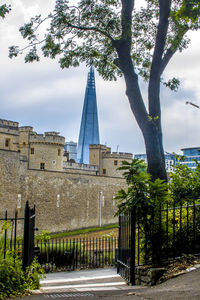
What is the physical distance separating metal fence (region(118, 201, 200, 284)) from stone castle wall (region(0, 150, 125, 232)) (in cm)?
2482

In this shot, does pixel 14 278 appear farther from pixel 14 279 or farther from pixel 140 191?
pixel 140 191

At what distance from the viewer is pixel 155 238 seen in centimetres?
741

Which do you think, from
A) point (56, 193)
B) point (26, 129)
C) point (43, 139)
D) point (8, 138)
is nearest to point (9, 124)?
point (8, 138)

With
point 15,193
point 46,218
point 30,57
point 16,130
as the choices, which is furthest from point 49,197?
point 30,57

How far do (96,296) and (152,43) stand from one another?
9874mm

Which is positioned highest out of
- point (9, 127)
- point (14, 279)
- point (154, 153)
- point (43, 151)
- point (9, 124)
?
point (9, 124)

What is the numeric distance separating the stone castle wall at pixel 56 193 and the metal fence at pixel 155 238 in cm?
2482

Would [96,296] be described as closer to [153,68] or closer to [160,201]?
[160,201]

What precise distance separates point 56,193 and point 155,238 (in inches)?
1190

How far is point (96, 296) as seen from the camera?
5793mm

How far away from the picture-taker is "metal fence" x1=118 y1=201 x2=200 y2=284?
7.17 meters

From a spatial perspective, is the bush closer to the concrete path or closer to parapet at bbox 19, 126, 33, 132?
the concrete path

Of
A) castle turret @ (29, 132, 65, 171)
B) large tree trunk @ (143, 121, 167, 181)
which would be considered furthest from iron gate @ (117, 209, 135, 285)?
castle turret @ (29, 132, 65, 171)

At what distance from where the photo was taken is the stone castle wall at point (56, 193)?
31688 mm
